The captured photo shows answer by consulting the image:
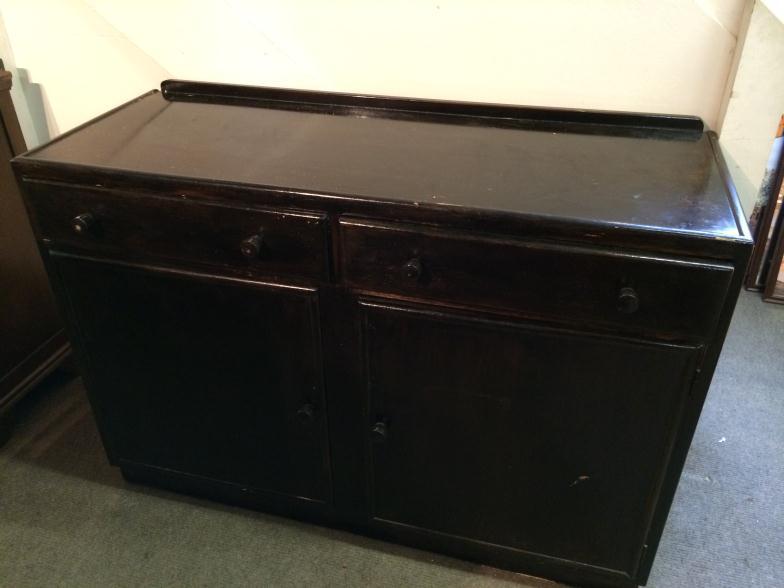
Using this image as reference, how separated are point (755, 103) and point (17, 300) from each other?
5.18 ft

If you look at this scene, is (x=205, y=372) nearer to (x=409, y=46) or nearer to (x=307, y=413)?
(x=307, y=413)

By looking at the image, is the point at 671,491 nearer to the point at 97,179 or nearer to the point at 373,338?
the point at 373,338

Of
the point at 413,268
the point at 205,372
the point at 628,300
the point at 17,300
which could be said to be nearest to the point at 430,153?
the point at 413,268

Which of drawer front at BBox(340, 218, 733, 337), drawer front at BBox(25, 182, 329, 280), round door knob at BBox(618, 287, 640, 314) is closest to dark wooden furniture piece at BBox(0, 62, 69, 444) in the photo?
drawer front at BBox(25, 182, 329, 280)

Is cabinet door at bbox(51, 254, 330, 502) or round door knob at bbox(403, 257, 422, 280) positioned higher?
round door knob at bbox(403, 257, 422, 280)

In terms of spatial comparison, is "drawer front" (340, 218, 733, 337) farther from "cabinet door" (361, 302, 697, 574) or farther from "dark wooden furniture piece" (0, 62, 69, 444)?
"dark wooden furniture piece" (0, 62, 69, 444)

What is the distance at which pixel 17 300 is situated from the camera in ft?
5.09

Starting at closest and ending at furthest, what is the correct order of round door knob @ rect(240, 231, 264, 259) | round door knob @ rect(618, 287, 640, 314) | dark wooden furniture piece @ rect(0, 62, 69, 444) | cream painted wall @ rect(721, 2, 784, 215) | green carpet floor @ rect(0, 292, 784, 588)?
round door knob @ rect(618, 287, 640, 314) < round door knob @ rect(240, 231, 264, 259) < cream painted wall @ rect(721, 2, 784, 215) < green carpet floor @ rect(0, 292, 784, 588) < dark wooden furniture piece @ rect(0, 62, 69, 444)

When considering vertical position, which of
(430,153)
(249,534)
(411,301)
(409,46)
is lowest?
(249,534)

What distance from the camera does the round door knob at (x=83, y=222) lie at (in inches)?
41.5

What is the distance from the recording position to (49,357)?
5.46 ft

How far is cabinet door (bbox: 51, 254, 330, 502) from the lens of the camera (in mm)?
1103

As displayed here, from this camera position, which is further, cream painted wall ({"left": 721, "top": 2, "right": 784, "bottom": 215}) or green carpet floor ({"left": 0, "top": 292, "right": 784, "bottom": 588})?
green carpet floor ({"left": 0, "top": 292, "right": 784, "bottom": 588})

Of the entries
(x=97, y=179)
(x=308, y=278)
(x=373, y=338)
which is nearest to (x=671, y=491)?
(x=373, y=338)
